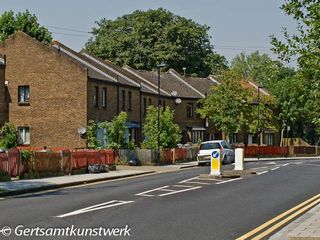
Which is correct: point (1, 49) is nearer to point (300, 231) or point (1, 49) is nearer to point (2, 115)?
point (2, 115)

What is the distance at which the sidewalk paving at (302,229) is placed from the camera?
1126 cm

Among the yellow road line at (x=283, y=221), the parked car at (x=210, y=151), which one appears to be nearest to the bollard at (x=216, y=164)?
the yellow road line at (x=283, y=221)

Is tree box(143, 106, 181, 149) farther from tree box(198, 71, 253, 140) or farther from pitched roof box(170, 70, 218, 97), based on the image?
pitched roof box(170, 70, 218, 97)

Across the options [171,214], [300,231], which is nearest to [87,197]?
[171,214]

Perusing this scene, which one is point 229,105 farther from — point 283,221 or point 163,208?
point 283,221

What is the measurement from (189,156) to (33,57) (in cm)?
1635

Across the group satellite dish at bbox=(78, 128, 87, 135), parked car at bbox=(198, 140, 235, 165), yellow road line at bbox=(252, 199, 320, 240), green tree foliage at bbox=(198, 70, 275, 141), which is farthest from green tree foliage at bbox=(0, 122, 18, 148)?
yellow road line at bbox=(252, 199, 320, 240)

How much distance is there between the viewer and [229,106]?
6875 cm

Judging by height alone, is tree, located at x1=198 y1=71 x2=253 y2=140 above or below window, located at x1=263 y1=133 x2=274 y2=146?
above

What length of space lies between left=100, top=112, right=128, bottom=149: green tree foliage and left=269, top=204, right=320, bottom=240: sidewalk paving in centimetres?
2947

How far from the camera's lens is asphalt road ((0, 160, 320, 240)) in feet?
43.0

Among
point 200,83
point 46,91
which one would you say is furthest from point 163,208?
point 200,83

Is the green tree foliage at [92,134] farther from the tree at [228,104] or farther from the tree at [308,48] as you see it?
the tree at [308,48]

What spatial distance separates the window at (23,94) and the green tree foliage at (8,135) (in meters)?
2.49
